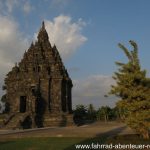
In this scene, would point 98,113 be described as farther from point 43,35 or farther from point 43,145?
point 43,145

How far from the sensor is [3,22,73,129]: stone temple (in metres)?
44.8

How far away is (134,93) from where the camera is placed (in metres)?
18.4

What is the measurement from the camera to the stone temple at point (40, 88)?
44.8 metres

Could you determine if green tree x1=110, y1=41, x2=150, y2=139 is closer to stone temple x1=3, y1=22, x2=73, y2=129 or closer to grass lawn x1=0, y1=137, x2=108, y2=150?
grass lawn x1=0, y1=137, x2=108, y2=150

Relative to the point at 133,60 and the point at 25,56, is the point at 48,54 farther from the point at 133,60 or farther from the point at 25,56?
the point at 133,60

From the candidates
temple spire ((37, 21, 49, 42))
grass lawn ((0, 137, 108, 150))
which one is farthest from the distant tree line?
grass lawn ((0, 137, 108, 150))

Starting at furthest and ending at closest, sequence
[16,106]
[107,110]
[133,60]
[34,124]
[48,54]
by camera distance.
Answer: [107,110], [48,54], [16,106], [34,124], [133,60]

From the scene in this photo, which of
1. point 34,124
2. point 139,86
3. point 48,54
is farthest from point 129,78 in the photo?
point 48,54

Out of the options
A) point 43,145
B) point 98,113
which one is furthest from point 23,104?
point 98,113

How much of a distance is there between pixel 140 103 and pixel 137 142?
316cm

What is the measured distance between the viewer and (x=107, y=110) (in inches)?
3329

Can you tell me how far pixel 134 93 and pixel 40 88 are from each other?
30.2 m

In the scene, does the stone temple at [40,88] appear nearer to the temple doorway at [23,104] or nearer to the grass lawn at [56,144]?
the temple doorway at [23,104]

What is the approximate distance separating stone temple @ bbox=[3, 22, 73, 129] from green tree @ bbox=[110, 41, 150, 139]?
25.7m
